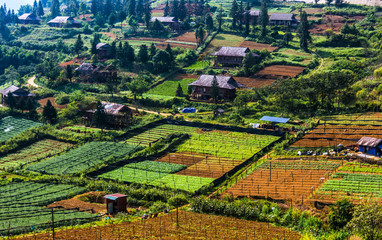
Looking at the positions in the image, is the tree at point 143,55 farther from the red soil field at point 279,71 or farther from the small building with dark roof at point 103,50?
the red soil field at point 279,71

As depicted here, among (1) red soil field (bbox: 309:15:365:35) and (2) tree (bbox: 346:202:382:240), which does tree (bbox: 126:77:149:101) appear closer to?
(1) red soil field (bbox: 309:15:365:35)

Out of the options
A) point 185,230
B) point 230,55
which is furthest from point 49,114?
point 185,230

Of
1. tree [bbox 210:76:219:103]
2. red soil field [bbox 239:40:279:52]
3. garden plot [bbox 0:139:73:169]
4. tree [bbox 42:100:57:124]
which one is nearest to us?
garden plot [bbox 0:139:73:169]

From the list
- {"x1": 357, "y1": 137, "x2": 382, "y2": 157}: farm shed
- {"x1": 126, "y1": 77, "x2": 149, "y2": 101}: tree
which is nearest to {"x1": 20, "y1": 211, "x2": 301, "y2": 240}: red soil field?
{"x1": 357, "y1": 137, "x2": 382, "y2": 157}: farm shed

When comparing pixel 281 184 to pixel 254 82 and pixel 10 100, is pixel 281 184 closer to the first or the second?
pixel 254 82

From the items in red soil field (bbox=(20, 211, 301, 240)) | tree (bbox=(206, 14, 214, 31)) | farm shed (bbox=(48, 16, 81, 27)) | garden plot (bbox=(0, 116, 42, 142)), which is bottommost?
garden plot (bbox=(0, 116, 42, 142))

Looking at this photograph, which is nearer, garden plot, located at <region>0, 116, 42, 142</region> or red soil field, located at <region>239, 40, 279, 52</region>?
garden plot, located at <region>0, 116, 42, 142</region>

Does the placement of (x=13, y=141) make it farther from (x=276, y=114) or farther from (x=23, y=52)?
(x=23, y=52)

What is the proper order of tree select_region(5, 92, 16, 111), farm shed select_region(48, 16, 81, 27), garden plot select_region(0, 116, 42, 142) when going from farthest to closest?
farm shed select_region(48, 16, 81, 27) < tree select_region(5, 92, 16, 111) < garden plot select_region(0, 116, 42, 142)
